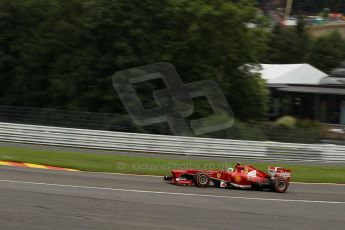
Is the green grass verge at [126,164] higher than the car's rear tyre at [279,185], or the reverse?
the car's rear tyre at [279,185]

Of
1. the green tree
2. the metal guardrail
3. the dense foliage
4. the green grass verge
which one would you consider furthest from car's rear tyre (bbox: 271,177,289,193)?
the green tree

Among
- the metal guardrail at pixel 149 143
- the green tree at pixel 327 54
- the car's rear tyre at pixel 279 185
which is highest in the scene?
the car's rear tyre at pixel 279 185

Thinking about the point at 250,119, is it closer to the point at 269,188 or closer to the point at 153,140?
the point at 153,140

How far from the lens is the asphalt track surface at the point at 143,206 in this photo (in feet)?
27.7

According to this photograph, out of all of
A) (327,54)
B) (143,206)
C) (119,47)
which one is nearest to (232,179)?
(143,206)

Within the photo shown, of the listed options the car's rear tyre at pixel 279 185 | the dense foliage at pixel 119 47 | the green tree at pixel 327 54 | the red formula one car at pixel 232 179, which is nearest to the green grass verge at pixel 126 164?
the red formula one car at pixel 232 179

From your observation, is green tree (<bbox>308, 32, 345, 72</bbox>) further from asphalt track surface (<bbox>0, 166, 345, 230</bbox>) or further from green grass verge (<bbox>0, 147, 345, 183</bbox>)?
asphalt track surface (<bbox>0, 166, 345, 230</bbox>)

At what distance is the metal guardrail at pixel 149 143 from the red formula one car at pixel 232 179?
9406 mm

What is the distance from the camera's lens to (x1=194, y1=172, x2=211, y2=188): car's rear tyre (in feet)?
45.3

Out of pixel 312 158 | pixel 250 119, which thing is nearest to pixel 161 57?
pixel 250 119

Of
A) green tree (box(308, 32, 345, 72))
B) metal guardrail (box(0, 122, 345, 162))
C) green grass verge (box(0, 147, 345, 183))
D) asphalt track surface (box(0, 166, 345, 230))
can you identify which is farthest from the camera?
green tree (box(308, 32, 345, 72))

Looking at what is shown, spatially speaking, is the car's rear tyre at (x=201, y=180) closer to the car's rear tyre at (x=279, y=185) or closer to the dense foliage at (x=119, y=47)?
the car's rear tyre at (x=279, y=185)

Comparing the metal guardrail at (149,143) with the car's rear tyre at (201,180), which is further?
the metal guardrail at (149,143)

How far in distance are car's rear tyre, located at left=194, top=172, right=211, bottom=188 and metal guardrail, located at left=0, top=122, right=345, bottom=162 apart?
9867mm
